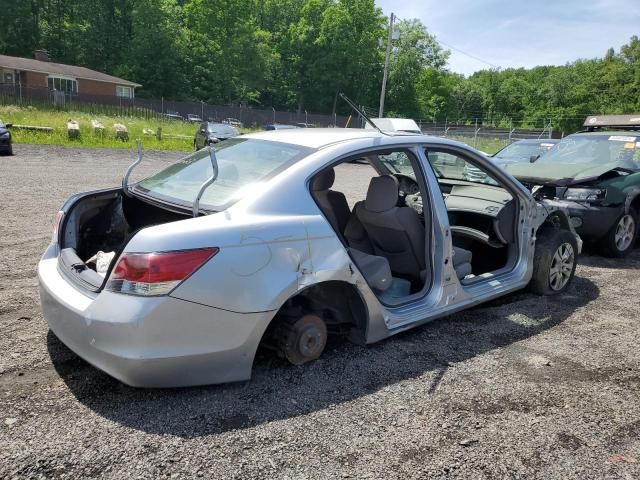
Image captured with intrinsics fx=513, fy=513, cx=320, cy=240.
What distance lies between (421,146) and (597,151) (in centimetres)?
518

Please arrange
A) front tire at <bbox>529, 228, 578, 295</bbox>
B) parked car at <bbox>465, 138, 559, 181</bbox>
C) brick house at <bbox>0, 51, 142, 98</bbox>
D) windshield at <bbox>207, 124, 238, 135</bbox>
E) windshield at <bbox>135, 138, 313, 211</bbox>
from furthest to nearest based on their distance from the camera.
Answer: brick house at <bbox>0, 51, 142, 98</bbox> → windshield at <bbox>207, 124, 238, 135</bbox> → parked car at <bbox>465, 138, 559, 181</bbox> → front tire at <bbox>529, 228, 578, 295</bbox> → windshield at <bbox>135, 138, 313, 211</bbox>

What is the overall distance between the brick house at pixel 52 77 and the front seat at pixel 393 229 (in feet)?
153

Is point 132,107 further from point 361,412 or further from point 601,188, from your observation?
point 361,412

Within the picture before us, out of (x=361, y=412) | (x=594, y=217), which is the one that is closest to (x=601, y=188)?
(x=594, y=217)

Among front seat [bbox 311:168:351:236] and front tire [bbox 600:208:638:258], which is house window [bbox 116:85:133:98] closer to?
front tire [bbox 600:208:638:258]

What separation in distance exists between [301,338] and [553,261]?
9.57 feet

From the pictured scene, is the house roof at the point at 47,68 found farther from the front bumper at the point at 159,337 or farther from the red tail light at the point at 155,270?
the red tail light at the point at 155,270

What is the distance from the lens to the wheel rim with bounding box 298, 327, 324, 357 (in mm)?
3139

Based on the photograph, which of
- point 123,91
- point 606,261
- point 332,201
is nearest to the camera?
point 332,201

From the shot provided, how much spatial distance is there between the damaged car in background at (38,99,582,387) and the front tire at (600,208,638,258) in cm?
234

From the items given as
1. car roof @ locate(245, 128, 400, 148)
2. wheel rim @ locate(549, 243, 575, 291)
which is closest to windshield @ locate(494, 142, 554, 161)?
wheel rim @ locate(549, 243, 575, 291)

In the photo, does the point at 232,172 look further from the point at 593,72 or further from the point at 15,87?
the point at 593,72

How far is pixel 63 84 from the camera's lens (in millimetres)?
49062

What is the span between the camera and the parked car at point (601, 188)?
6.45 m
